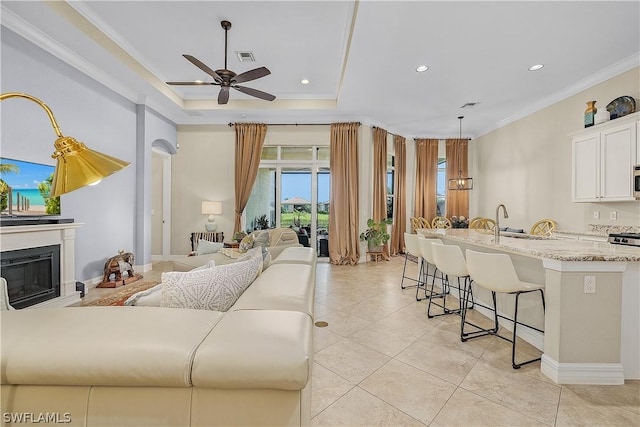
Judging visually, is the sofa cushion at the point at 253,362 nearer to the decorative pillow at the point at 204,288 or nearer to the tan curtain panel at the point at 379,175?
the decorative pillow at the point at 204,288

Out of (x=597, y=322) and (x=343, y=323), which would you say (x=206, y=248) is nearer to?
(x=343, y=323)

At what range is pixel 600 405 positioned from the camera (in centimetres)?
175

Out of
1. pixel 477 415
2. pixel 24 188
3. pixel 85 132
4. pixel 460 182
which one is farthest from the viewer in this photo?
pixel 460 182

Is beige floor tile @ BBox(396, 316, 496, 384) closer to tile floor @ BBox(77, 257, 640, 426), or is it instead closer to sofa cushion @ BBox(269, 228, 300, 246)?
tile floor @ BBox(77, 257, 640, 426)

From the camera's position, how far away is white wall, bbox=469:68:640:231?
4.05m

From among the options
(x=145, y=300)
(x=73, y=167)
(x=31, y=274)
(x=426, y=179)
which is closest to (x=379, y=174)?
(x=426, y=179)

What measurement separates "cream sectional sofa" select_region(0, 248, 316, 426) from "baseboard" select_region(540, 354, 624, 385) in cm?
208

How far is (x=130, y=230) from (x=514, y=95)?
23.7 ft

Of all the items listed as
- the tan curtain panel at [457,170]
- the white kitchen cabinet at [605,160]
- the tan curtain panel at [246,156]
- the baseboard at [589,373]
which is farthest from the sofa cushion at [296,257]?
the tan curtain panel at [457,170]

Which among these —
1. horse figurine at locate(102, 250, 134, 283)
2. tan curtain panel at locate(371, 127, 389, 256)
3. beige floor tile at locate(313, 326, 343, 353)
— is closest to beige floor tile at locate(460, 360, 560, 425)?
beige floor tile at locate(313, 326, 343, 353)

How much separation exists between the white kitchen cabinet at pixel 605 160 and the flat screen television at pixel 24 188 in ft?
21.5

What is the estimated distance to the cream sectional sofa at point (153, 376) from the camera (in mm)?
879

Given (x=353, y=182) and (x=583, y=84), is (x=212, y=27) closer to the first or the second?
(x=353, y=182)

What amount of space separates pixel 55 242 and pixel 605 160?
7120 mm
